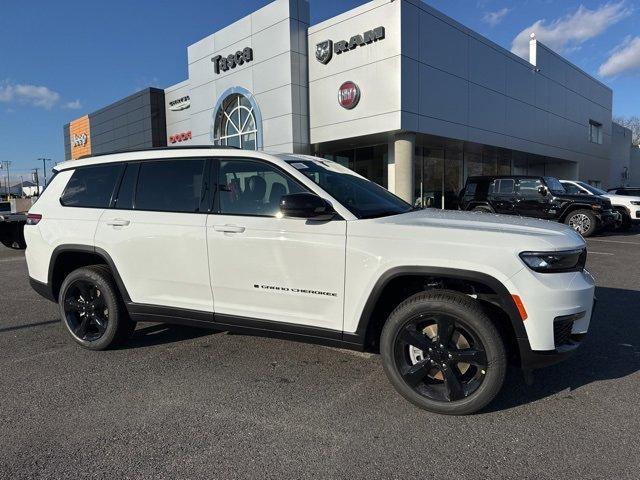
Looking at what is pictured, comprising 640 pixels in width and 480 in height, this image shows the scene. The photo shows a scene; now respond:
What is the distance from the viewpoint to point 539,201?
13.4m

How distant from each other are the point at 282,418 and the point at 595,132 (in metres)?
36.8

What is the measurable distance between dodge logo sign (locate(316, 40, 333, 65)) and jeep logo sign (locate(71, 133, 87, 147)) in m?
28.2

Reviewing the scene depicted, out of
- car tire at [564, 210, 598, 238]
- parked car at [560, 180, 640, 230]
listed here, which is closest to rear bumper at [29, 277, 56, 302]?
car tire at [564, 210, 598, 238]

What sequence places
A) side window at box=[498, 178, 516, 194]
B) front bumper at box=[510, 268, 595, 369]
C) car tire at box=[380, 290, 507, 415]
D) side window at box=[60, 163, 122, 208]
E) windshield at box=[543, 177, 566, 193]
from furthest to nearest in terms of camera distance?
1. side window at box=[498, 178, 516, 194]
2. windshield at box=[543, 177, 566, 193]
3. side window at box=[60, 163, 122, 208]
4. car tire at box=[380, 290, 507, 415]
5. front bumper at box=[510, 268, 595, 369]

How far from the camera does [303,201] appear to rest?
10.4ft

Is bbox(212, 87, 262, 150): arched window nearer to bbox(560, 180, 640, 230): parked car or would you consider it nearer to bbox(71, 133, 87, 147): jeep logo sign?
bbox(560, 180, 640, 230): parked car

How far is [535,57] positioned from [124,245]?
85.9 feet

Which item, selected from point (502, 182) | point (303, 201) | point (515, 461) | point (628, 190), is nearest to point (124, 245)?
point (303, 201)

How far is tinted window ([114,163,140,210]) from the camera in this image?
163 inches

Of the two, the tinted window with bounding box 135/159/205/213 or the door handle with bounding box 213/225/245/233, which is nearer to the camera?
the door handle with bounding box 213/225/245/233

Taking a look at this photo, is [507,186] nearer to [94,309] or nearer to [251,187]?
[251,187]

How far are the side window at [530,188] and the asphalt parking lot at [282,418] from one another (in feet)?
32.0

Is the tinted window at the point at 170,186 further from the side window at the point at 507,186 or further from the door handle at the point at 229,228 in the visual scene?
the side window at the point at 507,186

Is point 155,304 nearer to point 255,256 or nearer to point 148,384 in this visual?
point 148,384
